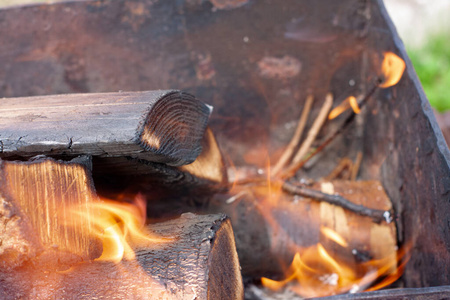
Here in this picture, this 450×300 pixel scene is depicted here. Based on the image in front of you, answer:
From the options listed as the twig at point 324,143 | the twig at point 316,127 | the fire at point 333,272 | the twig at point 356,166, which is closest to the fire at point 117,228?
the fire at point 333,272

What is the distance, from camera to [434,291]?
3.89 feet

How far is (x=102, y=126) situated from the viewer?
1172 millimetres

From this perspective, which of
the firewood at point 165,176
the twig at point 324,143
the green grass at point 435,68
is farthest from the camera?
the green grass at point 435,68

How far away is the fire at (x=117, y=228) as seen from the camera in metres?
1.22

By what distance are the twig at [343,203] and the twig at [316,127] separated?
854mm

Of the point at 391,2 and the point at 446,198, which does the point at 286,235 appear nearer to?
the point at 446,198

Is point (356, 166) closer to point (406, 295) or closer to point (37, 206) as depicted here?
point (406, 295)

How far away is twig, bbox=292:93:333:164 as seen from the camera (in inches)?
116

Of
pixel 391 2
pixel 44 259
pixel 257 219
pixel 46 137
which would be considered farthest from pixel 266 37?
pixel 391 2

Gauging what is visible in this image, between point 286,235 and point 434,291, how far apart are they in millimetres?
863

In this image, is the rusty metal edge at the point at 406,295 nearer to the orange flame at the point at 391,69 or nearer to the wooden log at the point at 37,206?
the wooden log at the point at 37,206

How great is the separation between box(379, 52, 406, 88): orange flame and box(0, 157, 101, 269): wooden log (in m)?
1.66

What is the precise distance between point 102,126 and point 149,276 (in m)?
0.47

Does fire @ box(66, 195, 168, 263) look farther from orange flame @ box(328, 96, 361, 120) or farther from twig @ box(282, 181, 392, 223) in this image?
orange flame @ box(328, 96, 361, 120)
